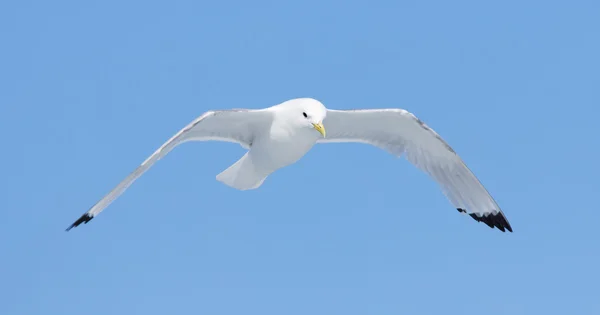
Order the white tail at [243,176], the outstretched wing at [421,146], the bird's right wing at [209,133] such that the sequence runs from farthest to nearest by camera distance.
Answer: the outstretched wing at [421,146], the white tail at [243,176], the bird's right wing at [209,133]

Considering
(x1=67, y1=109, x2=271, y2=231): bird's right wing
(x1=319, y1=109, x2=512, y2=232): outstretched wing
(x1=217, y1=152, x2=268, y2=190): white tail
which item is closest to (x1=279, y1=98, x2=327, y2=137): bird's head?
(x1=67, y1=109, x2=271, y2=231): bird's right wing

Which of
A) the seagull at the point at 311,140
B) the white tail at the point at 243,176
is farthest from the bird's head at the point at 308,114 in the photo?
the white tail at the point at 243,176

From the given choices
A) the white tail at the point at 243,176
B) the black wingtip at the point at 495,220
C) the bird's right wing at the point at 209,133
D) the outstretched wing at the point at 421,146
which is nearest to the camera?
the bird's right wing at the point at 209,133

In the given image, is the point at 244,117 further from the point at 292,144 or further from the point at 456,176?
the point at 456,176

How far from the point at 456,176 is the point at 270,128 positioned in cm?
265

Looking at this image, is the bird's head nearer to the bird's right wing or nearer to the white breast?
the white breast

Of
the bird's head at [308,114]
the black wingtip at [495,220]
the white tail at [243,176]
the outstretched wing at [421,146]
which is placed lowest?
the white tail at [243,176]

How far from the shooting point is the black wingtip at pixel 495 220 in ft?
35.1

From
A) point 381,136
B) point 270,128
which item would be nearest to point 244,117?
point 270,128

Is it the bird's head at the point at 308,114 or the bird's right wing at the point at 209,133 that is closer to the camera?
the bird's right wing at the point at 209,133

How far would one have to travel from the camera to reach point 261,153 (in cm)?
903

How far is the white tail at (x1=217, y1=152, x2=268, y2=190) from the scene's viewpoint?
9.23m

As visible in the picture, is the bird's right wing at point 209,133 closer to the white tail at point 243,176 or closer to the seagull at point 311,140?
the seagull at point 311,140

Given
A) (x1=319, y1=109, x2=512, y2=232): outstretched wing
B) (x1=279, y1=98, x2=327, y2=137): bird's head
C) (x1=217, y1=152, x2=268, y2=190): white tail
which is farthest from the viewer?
(x1=319, y1=109, x2=512, y2=232): outstretched wing
